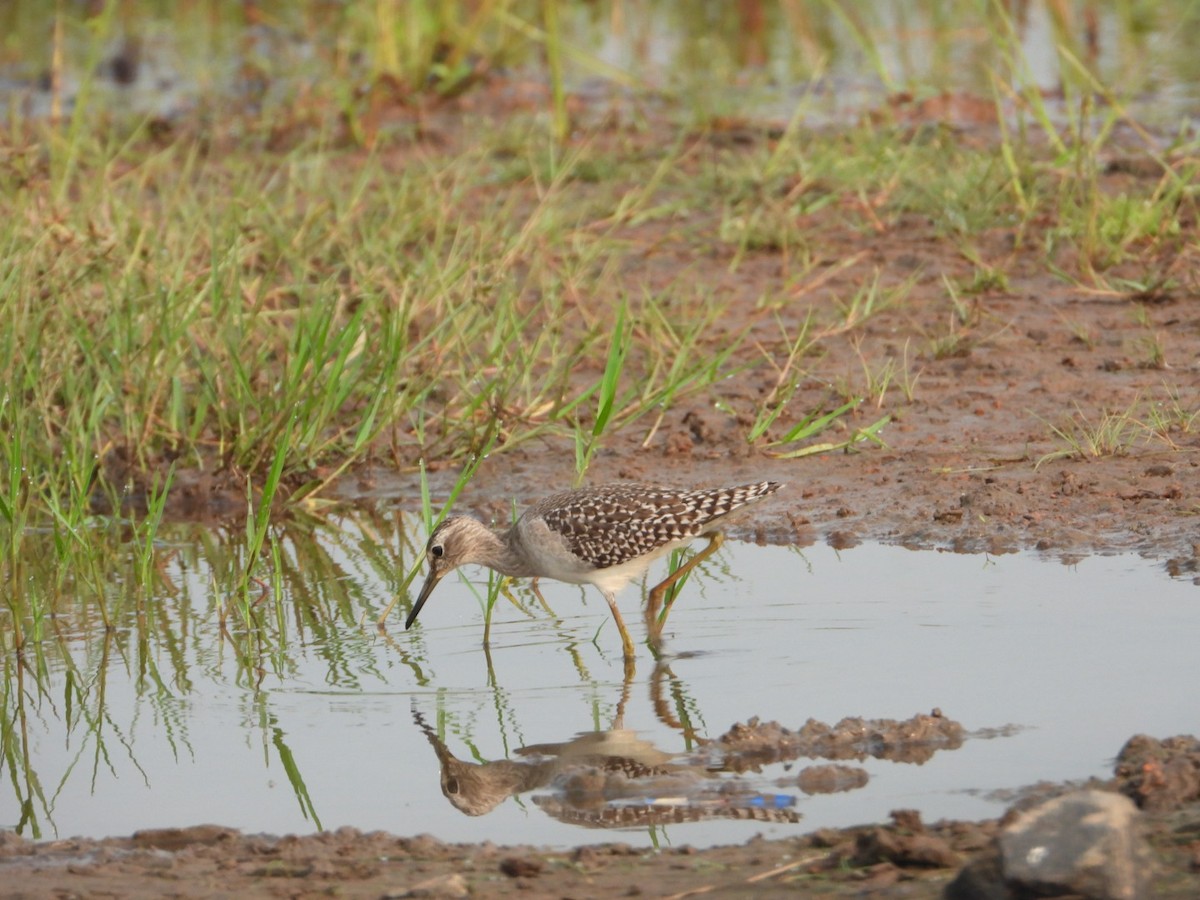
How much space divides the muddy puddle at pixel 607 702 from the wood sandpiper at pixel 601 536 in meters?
0.18

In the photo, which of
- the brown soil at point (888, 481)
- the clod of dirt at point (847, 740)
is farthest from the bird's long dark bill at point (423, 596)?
the clod of dirt at point (847, 740)

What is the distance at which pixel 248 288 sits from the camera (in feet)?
30.5

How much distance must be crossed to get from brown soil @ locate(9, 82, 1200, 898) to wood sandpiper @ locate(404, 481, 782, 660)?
94cm

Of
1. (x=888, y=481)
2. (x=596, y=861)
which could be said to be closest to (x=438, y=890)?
(x=596, y=861)

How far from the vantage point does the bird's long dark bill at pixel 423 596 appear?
667 cm

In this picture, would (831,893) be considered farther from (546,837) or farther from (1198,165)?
(1198,165)

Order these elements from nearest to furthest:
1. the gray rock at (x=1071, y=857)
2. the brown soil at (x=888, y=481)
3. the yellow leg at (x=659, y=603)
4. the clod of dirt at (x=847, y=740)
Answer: the gray rock at (x=1071, y=857) < the brown soil at (x=888, y=481) < the clod of dirt at (x=847, y=740) < the yellow leg at (x=659, y=603)

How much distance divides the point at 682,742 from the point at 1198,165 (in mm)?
6013

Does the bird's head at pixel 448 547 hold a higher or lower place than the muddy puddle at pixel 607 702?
higher

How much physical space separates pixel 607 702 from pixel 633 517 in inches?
37.9

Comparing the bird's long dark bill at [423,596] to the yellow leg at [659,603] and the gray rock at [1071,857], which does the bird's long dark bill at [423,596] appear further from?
the gray rock at [1071,857]

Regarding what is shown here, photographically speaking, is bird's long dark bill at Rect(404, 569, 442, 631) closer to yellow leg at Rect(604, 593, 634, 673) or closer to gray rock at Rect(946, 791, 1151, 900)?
yellow leg at Rect(604, 593, 634, 673)

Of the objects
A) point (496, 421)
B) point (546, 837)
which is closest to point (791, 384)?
point (496, 421)

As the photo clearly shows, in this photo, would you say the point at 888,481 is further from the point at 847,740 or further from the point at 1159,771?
the point at 1159,771
